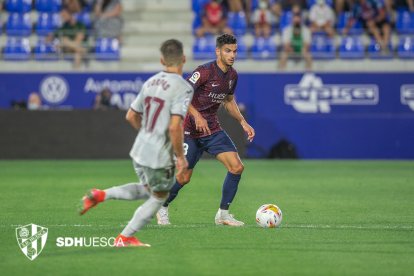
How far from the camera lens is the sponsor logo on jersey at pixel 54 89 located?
24.9 meters

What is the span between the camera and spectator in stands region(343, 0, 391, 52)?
25.5m

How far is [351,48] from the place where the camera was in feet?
84.2

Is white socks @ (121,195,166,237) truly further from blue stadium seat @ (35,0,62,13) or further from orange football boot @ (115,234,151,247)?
blue stadium seat @ (35,0,62,13)

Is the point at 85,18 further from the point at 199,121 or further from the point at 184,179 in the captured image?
the point at 184,179

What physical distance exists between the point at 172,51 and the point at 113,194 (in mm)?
1492

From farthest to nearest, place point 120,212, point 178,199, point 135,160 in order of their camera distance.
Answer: point 178,199, point 120,212, point 135,160

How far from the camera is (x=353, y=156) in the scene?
24766 millimetres

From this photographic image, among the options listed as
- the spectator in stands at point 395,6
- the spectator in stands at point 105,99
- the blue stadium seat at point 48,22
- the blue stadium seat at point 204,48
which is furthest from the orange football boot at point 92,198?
the spectator in stands at point 395,6

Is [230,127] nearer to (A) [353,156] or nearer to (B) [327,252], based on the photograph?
(A) [353,156]

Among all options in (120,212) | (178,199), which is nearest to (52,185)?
(178,199)

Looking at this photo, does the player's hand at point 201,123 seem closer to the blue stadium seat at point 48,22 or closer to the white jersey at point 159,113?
the white jersey at point 159,113

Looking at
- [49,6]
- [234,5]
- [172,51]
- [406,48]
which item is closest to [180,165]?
[172,51]

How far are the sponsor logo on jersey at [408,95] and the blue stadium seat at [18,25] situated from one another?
1082 cm

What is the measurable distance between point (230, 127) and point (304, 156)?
8.55 feet
